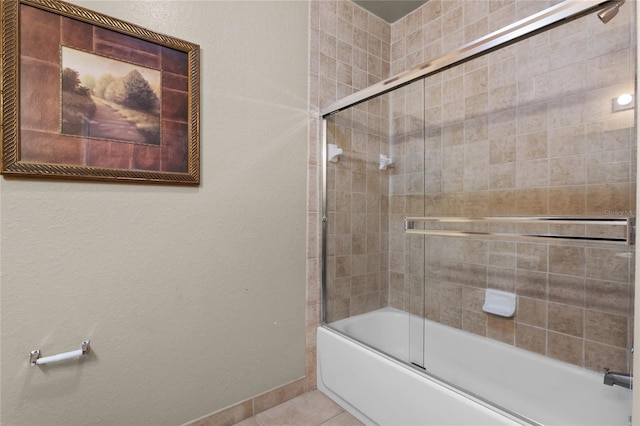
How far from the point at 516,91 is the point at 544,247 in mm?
820

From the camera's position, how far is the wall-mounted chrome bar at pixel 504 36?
0.95 metres

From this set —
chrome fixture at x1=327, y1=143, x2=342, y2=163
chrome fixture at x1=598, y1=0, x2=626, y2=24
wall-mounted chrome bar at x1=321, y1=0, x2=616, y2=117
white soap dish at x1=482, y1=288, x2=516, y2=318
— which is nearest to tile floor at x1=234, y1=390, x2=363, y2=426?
white soap dish at x1=482, y1=288, x2=516, y2=318

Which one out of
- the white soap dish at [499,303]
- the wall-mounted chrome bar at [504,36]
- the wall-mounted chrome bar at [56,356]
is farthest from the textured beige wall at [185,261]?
the white soap dish at [499,303]

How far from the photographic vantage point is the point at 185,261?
1415 mm

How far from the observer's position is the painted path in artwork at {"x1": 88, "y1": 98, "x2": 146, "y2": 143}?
3.97 ft

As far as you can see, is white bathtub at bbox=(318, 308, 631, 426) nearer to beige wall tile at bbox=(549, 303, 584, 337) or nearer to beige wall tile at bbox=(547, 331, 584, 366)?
beige wall tile at bbox=(547, 331, 584, 366)

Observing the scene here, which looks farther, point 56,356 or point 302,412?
point 302,412

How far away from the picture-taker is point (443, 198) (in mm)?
1790

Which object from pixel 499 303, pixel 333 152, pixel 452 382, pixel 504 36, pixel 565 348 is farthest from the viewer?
pixel 333 152

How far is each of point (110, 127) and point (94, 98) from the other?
0.12m

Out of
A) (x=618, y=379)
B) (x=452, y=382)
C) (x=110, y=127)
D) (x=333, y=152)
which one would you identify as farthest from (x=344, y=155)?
(x=618, y=379)

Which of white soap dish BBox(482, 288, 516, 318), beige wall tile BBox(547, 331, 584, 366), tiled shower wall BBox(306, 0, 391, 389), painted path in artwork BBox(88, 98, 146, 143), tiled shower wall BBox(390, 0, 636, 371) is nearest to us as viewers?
painted path in artwork BBox(88, 98, 146, 143)

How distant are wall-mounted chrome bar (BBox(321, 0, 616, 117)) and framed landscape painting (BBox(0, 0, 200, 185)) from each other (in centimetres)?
98

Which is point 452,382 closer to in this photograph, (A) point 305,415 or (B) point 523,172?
(A) point 305,415
